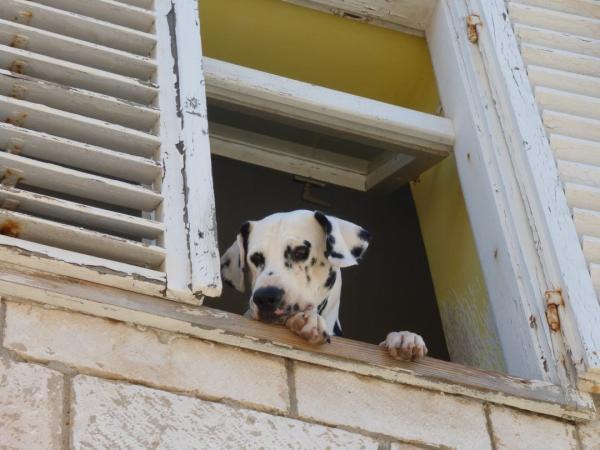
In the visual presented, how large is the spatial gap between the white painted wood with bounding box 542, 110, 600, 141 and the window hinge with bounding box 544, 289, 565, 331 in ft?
2.67

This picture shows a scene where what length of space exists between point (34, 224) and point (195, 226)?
0.48 meters

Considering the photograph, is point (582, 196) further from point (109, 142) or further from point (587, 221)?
point (109, 142)

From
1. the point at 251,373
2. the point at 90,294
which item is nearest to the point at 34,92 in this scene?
the point at 90,294

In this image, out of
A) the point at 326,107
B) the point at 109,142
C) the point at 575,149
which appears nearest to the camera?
the point at 109,142

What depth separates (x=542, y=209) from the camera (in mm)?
4402

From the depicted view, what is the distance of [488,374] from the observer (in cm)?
394

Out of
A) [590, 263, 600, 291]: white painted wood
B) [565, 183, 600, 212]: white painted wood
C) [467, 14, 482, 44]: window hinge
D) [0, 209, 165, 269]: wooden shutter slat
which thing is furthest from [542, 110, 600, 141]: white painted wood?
[0, 209, 165, 269]: wooden shutter slat

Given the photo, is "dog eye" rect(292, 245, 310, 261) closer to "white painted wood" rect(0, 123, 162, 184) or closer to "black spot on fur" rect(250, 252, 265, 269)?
"black spot on fur" rect(250, 252, 265, 269)

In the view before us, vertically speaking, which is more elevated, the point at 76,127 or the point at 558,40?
the point at 558,40

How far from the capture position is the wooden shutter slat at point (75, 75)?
13.6 ft

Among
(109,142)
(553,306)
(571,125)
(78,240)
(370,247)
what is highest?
(370,247)

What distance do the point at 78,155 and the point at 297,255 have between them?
844 mm

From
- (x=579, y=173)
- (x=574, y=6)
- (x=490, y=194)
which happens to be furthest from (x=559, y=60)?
(x=490, y=194)

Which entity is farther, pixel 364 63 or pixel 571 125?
pixel 364 63
